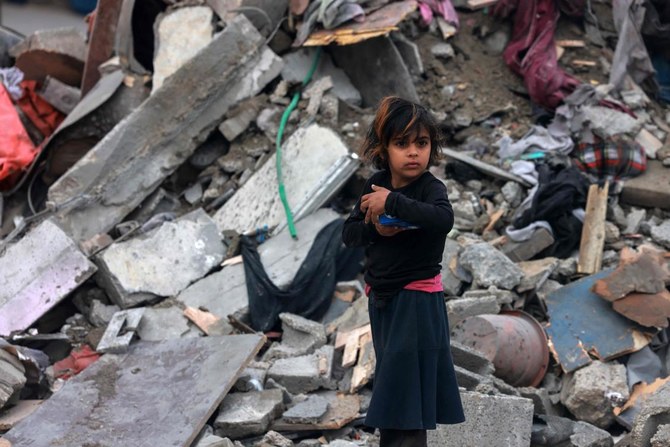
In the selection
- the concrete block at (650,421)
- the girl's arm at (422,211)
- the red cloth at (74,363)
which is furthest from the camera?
the red cloth at (74,363)

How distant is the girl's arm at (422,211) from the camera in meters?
3.00

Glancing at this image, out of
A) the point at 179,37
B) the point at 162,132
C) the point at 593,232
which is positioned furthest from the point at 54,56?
the point at 593,232

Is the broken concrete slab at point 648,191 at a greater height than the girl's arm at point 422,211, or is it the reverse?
the girl's arm at point 422,211

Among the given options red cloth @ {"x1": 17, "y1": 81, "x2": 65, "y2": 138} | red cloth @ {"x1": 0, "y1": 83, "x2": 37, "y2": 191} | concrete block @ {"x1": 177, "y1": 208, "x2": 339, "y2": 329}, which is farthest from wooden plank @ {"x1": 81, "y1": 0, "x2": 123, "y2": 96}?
concrete block @ {"x1": 177, "y1": 208, "x2": 339, "y2": 329}

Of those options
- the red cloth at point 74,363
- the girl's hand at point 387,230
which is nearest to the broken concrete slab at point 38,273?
the red cloth at point 74,363

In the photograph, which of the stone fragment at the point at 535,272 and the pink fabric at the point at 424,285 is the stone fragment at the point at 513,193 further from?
the pink fabric at the point at 424,285

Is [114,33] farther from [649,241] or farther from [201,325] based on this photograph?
[649,241]

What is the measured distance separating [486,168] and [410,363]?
13.1ft

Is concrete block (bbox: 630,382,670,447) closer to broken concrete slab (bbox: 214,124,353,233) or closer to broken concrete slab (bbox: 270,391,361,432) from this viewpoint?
broken concrete slab (bbox: 270,391,361,432)

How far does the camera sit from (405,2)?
7.61 m

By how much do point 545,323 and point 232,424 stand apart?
7.26ft

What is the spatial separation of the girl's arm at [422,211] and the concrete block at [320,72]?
4.45 meters

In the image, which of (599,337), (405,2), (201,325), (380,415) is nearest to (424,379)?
(380,415)

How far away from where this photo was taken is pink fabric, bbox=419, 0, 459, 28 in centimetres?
780
